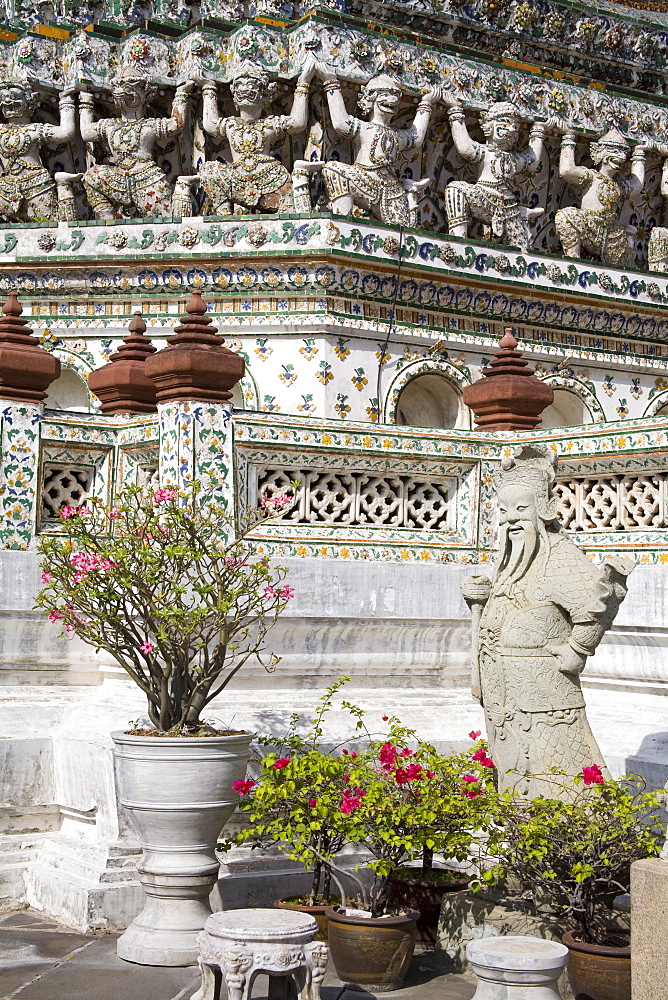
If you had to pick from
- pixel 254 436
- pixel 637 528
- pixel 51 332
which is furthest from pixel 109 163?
pixel 637 528

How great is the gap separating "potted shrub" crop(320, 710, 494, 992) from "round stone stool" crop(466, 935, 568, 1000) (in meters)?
0.93

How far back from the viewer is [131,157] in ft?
58.3

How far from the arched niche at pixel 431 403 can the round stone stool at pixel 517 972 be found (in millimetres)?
11210

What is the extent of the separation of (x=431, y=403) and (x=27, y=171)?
611 cm

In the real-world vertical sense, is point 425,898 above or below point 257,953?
below

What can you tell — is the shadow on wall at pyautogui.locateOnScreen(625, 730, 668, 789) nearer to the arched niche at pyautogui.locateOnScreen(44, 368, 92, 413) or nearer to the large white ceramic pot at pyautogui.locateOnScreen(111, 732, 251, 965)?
the large white ceramic pot at pyautogui.locateOnScreen(111, 732, 251, 965)

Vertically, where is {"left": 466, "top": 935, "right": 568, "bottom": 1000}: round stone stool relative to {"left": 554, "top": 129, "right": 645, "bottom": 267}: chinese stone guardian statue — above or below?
below

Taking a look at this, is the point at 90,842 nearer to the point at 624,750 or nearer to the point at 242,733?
the point at 242,733

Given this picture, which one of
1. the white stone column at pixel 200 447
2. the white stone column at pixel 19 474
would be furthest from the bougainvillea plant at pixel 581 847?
the white stone column at pixel 19 474

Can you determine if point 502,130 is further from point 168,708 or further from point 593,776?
point 593,776

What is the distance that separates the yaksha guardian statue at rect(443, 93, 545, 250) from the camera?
704 inches

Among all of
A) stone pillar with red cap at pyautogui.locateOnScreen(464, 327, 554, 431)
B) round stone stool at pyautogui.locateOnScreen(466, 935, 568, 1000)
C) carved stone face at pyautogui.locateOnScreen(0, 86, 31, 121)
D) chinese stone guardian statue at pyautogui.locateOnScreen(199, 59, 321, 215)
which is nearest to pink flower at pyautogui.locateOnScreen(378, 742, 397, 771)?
round stone stool at pyautogui.locateOnScreen(466, 935, 568, 1000)

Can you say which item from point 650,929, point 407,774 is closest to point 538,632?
point 407,774

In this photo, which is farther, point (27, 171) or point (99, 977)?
point (27, 171)
